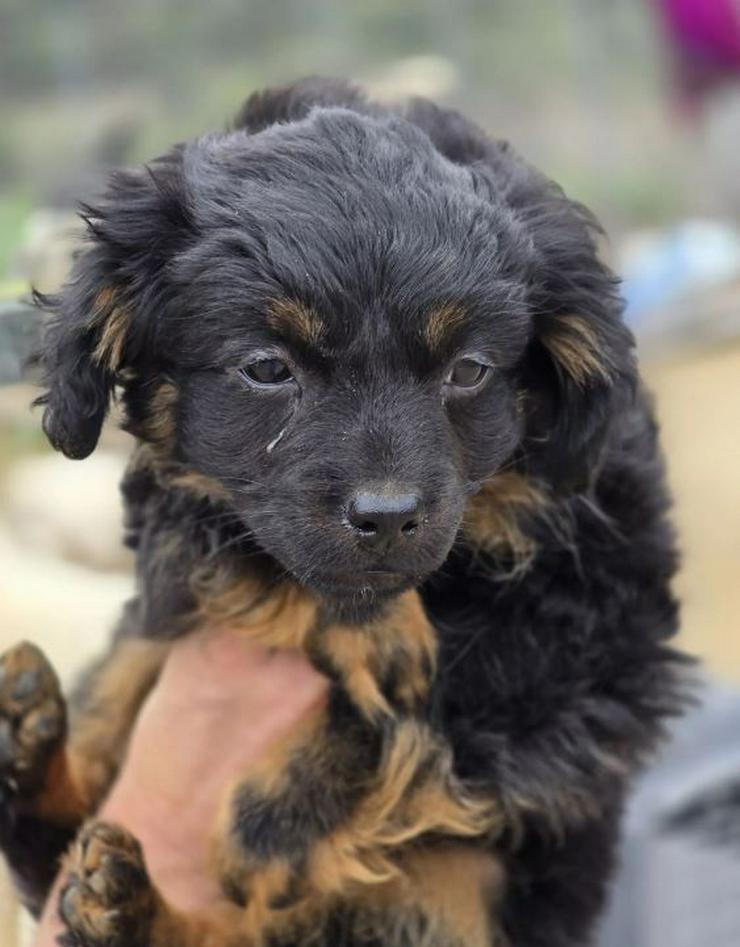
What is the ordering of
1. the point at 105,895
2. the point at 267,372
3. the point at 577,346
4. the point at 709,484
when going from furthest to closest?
the point at 709,484 < the point at 105,895 < the point at 577,346 < the point at 267,372

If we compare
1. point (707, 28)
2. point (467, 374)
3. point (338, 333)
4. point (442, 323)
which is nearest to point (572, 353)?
point (467, 374)

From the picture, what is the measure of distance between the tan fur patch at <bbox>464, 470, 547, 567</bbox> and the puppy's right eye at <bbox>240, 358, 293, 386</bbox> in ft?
2.05

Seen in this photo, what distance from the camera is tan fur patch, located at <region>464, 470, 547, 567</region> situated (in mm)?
2939

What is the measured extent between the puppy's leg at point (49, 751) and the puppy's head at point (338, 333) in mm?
698

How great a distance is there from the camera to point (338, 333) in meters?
2.37

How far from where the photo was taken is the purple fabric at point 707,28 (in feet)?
29.7

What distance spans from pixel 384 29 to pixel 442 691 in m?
8.86

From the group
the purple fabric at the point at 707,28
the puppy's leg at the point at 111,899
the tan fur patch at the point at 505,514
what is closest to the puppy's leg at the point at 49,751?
the puppy's leg at the point at 111,899

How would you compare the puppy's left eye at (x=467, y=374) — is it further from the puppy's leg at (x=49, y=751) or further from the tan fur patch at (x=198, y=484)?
the puppy's leg at (x=49, y=751)

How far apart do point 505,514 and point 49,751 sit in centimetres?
116

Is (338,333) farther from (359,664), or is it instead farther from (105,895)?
(105,895)

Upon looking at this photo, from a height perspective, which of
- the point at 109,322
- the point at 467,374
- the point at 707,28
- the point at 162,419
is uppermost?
the point at 707,28

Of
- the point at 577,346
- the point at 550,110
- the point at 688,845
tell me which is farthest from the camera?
the point at 550,110

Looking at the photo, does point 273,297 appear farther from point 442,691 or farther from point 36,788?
point 36,788
